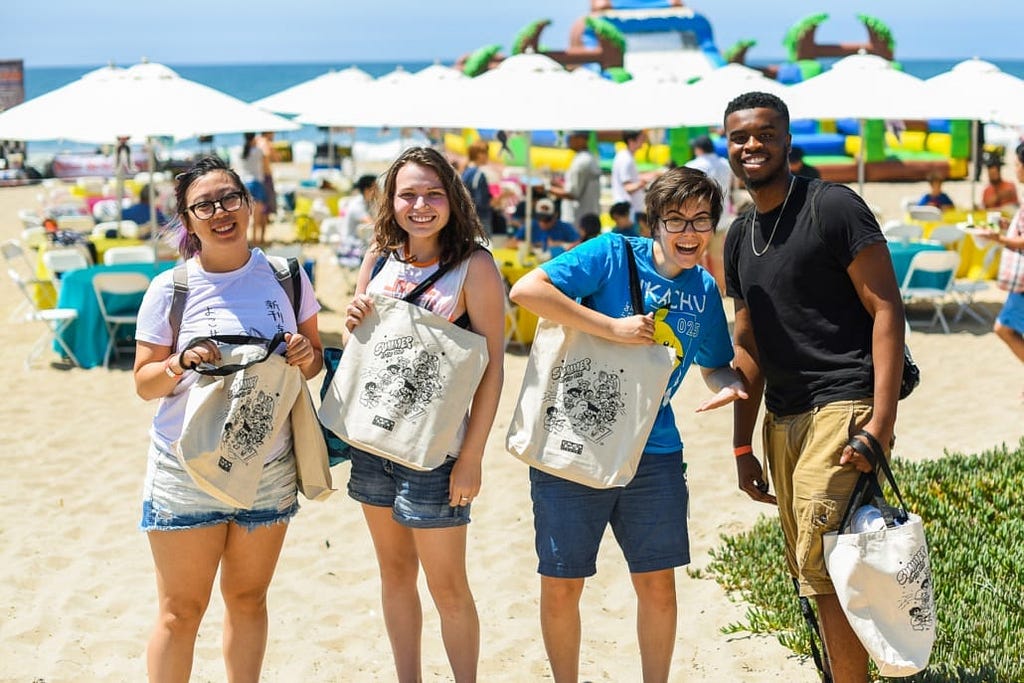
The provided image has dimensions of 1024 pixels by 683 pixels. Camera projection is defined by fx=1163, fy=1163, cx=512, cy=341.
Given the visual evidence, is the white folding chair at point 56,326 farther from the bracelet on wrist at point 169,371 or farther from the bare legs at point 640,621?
the bare legs at point 640,621

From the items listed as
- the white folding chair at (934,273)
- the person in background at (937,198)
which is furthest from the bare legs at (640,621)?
the person in background at (937,198)

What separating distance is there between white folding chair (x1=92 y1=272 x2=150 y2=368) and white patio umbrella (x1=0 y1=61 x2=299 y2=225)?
1.07 metres

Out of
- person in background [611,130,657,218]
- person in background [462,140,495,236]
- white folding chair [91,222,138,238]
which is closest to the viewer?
person in background [462,140,495,236]

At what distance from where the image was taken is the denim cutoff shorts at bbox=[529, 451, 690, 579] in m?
3.06

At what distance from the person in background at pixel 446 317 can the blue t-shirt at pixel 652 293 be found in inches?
8.6

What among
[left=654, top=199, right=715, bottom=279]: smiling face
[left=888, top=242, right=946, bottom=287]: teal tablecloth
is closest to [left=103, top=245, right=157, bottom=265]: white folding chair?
[left=888, top=242, right=946, bottom=287]: teal tablecloth

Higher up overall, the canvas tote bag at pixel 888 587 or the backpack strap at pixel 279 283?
the backpack strap at pixel 279 283

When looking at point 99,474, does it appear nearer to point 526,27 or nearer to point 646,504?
point 646,504

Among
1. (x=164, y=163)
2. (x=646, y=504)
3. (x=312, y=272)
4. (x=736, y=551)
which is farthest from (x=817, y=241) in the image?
(x=164, y=163)

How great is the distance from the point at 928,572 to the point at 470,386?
122 centimetres

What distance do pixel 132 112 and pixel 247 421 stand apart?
6.56 metres

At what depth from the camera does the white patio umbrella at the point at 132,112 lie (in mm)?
8609

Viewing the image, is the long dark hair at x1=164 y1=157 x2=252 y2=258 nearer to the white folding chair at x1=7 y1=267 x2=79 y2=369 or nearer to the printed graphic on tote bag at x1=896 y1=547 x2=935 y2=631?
the printed graphic on tote bag at x1=896 y1=547 x2=935 y2=631

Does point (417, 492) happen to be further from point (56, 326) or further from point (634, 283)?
point (56, 326)
